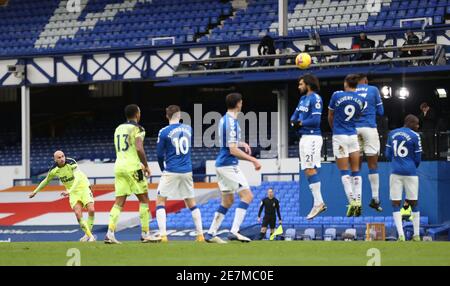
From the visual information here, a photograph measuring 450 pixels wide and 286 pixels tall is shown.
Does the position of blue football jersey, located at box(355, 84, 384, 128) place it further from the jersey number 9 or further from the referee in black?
the referee in black

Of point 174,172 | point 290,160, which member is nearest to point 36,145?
point 290,160

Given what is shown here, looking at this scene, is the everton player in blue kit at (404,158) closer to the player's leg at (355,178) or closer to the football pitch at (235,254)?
the player's leg at (355,178)

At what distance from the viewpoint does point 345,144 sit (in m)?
20.3

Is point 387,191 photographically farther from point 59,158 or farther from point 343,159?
point 343,159

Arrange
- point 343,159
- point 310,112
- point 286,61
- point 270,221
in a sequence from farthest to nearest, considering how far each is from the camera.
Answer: point 286,61
point 270,221
point 343,159
point 310,112

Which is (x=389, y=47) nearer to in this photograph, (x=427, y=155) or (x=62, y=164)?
(x=427, y=155)

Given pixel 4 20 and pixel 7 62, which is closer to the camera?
pixel 7 62

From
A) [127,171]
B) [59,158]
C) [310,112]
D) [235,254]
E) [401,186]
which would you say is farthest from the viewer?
[59,158]

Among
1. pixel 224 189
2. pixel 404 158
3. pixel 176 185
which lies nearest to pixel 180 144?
pixel 176 185

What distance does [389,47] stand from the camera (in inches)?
1478

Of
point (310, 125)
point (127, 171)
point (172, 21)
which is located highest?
point (172, 21)

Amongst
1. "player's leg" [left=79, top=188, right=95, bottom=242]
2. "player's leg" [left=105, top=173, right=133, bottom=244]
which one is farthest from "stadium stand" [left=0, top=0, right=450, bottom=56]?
"player's leg" [left=105, top=173, right=133, bottom=244]

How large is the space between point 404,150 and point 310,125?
3150 mm

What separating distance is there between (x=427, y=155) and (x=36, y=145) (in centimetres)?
2271
